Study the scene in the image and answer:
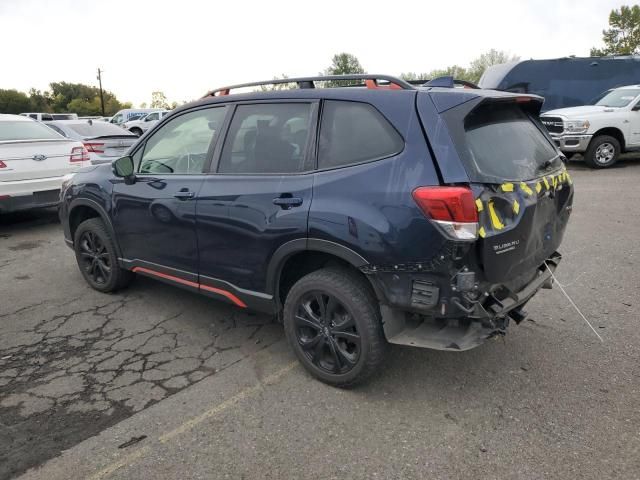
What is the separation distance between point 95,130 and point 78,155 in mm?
3370

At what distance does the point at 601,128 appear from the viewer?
39.2 ft

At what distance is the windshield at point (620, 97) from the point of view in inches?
476

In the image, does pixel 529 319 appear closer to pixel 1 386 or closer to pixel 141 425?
pixel 141 425

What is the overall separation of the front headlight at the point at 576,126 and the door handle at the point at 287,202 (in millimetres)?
10955

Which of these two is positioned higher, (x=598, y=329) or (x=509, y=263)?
(x=509, y=263)

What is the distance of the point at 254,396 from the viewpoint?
10.1 ft

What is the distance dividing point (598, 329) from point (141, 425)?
129 inches

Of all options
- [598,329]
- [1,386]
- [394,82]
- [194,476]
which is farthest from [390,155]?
[1,386]

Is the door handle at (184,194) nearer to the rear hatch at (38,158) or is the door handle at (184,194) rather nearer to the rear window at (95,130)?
the rear hatch at (38,158)

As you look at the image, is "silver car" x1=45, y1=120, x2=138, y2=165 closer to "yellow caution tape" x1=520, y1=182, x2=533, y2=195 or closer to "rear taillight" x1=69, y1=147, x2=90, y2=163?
"rear taillight" x1=69, y1=147, x2=90, y2=163

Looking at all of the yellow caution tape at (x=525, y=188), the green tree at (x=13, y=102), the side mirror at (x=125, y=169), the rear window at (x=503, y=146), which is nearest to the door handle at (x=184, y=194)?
the side mirror at (x=125, y=169)

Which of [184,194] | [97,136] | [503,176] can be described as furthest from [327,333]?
[97,136]

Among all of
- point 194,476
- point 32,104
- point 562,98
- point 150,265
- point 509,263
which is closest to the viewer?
point 194,476

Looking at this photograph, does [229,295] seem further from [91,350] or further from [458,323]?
[458,323]
